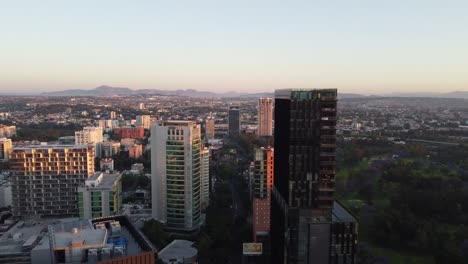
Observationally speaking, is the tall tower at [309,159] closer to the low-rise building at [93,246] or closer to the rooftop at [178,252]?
the low-rise building at [93,246]

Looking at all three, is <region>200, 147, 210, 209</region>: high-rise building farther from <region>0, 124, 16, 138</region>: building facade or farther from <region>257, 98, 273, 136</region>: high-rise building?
<region>0, 124, 16, 138</region>: building facade

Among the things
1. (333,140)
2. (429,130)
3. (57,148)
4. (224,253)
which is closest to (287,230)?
(333,140)

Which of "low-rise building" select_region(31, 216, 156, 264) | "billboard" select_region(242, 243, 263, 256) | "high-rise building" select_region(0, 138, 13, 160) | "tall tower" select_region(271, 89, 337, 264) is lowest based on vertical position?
"billboard" select_region(242, 243, 263, 256)

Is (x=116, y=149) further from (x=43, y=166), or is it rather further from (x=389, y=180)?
(x=389, y=180)

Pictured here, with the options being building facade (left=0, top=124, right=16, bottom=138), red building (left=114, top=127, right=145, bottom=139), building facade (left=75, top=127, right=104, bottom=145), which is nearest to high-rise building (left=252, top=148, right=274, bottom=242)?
building facade (left=75, top=127, right=104, bottom=145)

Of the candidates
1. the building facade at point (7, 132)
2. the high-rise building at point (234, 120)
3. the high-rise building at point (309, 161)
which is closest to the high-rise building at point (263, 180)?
the high-rise building at point (309, 161)

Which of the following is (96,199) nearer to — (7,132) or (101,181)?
(101,181)
